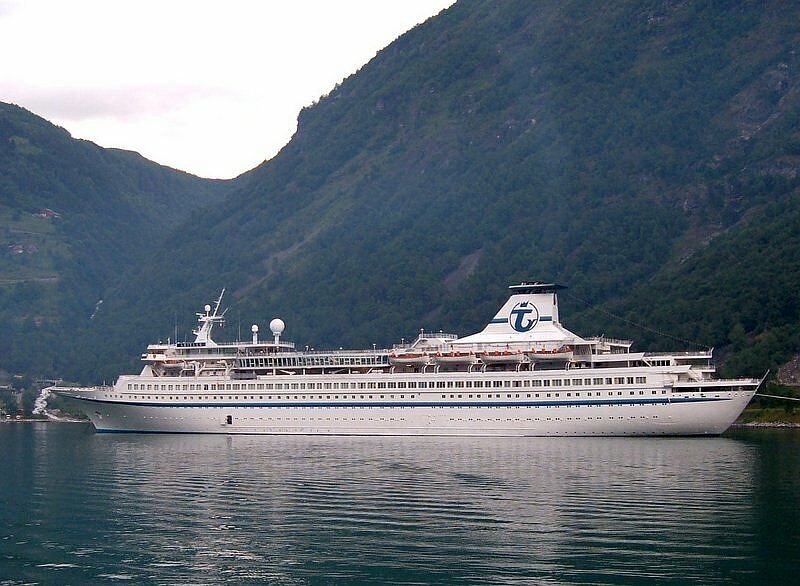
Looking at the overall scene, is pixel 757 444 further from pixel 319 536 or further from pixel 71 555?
pixel 71 555

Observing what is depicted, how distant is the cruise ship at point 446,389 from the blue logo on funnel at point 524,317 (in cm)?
6

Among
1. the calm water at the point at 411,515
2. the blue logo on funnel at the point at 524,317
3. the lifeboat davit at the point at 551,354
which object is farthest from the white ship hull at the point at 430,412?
the blue logo on funnel at the point at 524,317

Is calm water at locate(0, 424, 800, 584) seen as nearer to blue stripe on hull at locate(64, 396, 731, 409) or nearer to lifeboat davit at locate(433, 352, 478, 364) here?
blue stripe on hull at locate(64, 396, 731, 409)

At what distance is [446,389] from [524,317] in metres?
7.15

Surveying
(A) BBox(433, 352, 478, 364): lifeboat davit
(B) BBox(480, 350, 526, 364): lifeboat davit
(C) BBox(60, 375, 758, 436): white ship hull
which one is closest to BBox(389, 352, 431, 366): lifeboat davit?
(A) BBox(433, 352, 478, 364): lifeboat davit

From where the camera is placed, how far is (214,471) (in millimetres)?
57406

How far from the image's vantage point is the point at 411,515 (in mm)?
43156

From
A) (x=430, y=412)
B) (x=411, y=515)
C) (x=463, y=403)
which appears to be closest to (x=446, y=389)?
(x=463, y=403)

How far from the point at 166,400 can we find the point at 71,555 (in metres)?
44.1

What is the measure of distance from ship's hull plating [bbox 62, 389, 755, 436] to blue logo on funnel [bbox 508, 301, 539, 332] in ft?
20.2

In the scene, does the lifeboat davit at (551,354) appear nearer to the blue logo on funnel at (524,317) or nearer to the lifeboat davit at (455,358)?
the blue logo on funnel at (524,317)

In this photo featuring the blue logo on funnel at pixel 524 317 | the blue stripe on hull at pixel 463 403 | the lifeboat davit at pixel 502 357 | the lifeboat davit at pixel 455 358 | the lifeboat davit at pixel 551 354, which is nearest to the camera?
the blue stripe on hull at pixel 463 403

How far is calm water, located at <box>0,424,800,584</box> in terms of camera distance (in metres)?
35.5

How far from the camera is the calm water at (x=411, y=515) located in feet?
116
